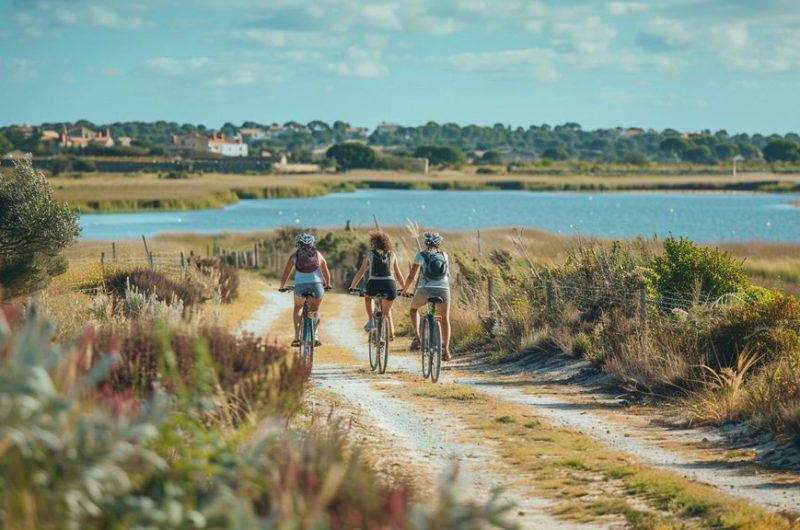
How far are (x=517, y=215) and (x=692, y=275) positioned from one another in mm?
80722

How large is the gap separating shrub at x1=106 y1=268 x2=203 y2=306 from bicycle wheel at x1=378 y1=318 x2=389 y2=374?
9.54m

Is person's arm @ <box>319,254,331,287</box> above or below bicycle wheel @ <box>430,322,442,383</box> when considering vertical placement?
above

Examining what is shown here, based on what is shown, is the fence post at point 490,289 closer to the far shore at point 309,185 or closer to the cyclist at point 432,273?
the cyclist at point 432,273

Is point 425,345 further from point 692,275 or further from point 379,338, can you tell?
point 692,275

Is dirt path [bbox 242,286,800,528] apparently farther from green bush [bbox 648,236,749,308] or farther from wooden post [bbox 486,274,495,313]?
wooden post [bbox 486,274,495,313]

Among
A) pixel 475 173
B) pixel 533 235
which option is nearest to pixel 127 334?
pixel 533 235

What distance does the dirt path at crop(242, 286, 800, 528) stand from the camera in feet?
34.1

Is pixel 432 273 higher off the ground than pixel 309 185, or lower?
higher

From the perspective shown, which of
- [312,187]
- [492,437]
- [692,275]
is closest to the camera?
[492,437]

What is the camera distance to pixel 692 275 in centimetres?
2000

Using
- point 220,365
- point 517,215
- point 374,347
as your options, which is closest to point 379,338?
point 374,347

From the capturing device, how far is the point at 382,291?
1772 cm

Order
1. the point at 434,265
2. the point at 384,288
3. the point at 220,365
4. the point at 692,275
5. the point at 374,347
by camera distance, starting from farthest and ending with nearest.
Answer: the point at 692,275 → the point at 374,347 → the point at 384,288 → the point at 434,265 → the point at 220,365

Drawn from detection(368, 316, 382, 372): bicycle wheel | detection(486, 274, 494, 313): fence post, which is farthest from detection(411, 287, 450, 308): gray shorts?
detection(486, 274, 494, 313): fence post
